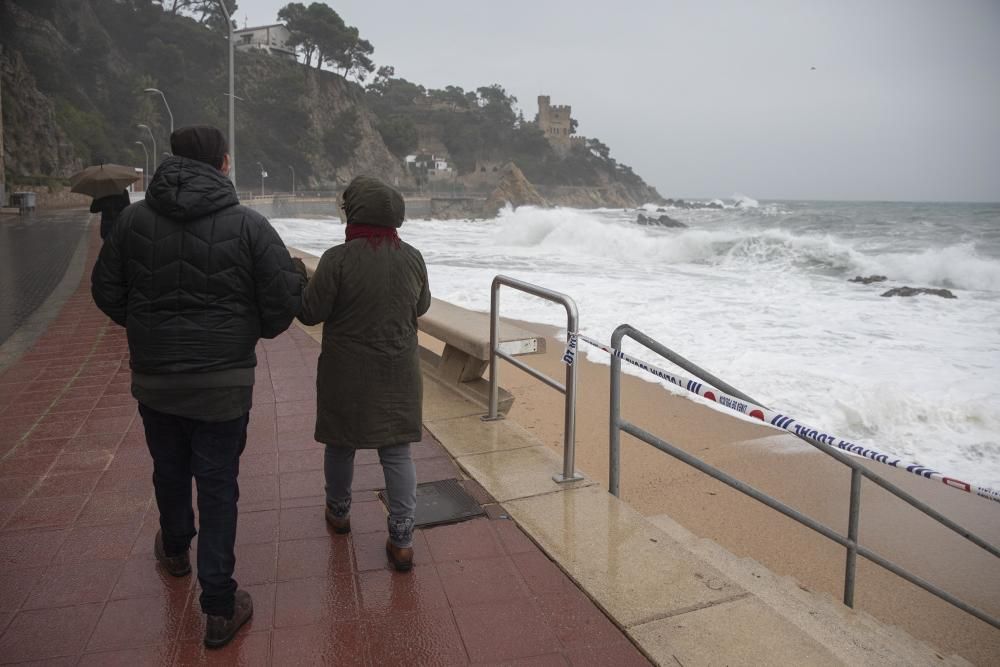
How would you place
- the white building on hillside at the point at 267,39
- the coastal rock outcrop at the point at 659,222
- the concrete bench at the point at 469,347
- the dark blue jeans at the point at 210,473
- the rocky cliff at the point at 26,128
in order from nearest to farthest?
the dark blue jeans at the point at 210,473 → the concrete bench at the point at 469,347 → the rocky cliff at the point at 26,128 → the coastal rock outcrop at the point at 659,222 → the white building on hillside at the point at 267,39

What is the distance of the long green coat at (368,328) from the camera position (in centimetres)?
280

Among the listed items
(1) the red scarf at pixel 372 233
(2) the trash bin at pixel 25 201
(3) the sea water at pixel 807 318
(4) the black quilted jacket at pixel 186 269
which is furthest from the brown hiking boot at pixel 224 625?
(2) the trash bin at pixel 25 201

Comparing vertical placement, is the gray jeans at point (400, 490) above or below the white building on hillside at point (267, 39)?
below

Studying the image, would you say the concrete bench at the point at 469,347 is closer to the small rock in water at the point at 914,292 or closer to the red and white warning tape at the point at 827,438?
the red and white warning tape at the point at 827,438

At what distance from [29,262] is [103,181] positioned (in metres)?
8.52

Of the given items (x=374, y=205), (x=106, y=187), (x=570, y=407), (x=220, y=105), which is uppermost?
(x=220, y=105)

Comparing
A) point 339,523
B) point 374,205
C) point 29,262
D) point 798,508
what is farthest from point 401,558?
point 29,262

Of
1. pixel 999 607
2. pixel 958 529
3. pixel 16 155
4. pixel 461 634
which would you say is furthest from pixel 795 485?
pixel 16 155

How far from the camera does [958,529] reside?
132 inches

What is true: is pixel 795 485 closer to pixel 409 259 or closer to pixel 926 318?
pixel 409 259

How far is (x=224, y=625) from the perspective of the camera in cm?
249

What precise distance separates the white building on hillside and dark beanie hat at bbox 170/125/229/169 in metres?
112

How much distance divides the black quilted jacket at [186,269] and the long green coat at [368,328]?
0.38 metres

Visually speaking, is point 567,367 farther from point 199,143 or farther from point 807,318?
point 807,318
